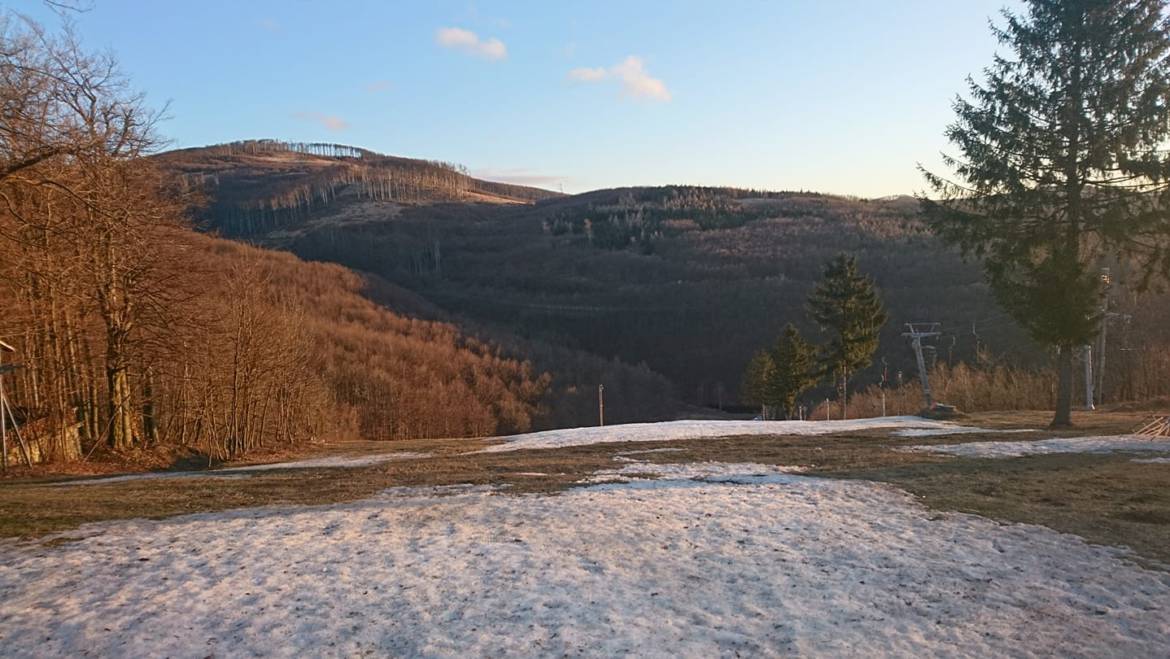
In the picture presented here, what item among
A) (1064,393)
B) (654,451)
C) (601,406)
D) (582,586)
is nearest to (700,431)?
(654,451)

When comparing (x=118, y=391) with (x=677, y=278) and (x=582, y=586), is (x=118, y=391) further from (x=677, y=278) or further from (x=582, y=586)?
(x=677, y=278)

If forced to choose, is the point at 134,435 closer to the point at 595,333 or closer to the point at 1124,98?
the point at 1124,98

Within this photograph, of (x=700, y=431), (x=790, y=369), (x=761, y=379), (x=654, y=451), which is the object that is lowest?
(x=761, y=379)

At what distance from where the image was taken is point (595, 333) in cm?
13400

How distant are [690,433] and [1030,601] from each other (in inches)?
603

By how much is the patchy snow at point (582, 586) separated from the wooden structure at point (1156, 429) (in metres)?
9.92

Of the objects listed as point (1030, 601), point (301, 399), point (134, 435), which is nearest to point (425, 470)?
point (1030, 601)

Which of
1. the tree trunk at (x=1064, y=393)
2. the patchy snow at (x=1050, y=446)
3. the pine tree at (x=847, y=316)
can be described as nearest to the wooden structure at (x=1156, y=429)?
the patchy snow at (x=1050, y=446)

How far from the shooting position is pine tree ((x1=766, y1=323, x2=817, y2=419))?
51438 millimetres

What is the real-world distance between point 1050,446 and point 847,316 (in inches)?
1095

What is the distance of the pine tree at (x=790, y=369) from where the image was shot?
51.4 m

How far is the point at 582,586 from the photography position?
6.64 meters

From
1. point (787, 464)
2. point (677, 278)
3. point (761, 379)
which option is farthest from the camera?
point (677, 278)

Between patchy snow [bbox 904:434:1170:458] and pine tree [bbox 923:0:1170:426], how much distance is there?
3635 mm
